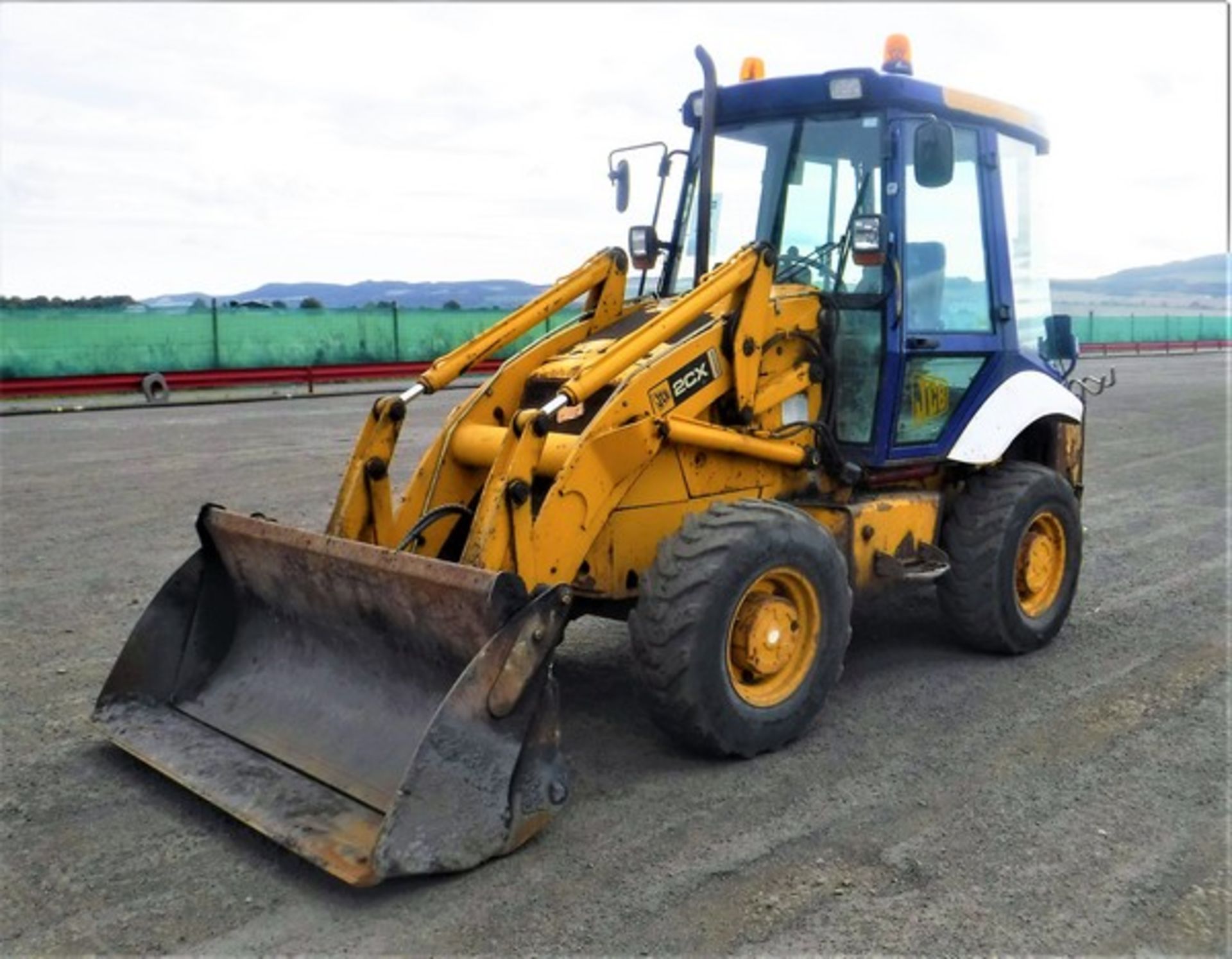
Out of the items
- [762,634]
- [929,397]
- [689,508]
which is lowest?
[762,634]

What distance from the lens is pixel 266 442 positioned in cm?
1421

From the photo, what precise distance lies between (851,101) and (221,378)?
61.0 ft

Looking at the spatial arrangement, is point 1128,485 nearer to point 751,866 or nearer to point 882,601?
point 882,601

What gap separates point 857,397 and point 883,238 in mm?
755

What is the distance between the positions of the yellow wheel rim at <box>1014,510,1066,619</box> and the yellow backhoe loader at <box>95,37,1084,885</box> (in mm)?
18

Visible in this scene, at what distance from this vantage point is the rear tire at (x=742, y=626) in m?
4.43

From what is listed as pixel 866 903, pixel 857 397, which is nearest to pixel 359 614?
pixel 866 903

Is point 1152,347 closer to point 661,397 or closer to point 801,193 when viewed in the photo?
point 801,193

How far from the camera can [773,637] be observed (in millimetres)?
4766

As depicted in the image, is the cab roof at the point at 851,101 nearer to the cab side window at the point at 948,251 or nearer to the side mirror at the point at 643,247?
the cab side window at the point at 948,251

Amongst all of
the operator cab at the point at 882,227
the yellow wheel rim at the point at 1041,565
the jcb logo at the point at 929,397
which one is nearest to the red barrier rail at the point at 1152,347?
the yellow wheel rim at the point at 1041,565

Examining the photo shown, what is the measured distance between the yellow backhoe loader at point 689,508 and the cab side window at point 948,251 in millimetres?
18

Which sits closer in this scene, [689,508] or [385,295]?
[689,508]

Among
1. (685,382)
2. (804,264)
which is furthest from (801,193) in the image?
(685,382)
